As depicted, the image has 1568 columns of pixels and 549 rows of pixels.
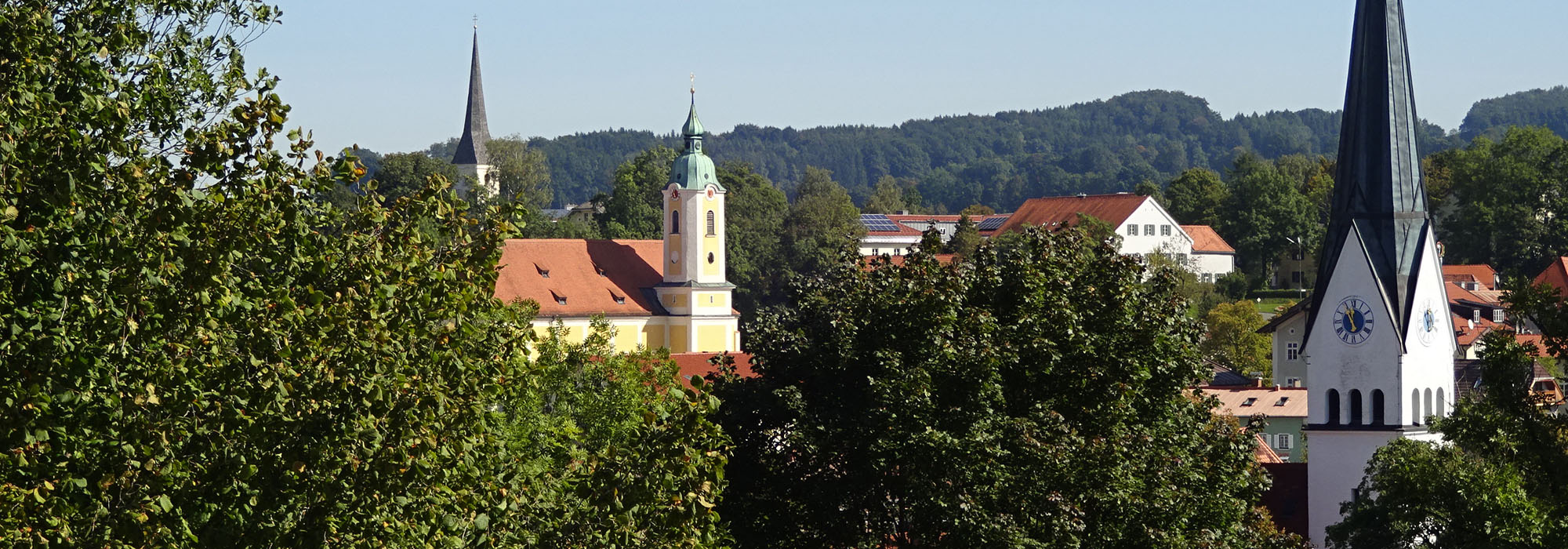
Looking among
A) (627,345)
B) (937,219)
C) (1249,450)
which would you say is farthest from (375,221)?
(937,219)

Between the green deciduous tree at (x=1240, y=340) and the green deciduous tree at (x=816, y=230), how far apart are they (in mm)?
23388

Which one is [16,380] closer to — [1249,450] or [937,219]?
[1249,450]

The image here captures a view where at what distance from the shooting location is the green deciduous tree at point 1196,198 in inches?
5512

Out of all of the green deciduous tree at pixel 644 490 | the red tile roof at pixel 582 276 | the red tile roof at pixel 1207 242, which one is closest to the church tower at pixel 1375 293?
the green deciduous tree at pixel 644 490

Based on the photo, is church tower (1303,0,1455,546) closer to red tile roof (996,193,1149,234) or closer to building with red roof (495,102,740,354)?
building with red roof (495,102,740,354)

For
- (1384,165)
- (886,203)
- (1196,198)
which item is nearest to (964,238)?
(1196,198)

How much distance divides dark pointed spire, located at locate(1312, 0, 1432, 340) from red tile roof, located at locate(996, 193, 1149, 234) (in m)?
80.2

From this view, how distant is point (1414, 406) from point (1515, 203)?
71956 millimetres

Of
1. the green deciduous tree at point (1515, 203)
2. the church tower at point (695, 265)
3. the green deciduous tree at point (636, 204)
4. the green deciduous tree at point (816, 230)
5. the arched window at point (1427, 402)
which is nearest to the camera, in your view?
the arched window at point (1427, 402)

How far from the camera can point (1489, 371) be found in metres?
24.8

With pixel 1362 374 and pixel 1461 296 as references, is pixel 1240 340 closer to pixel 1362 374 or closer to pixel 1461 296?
pixel 1461 296

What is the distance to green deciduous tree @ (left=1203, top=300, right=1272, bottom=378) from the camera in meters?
87.4

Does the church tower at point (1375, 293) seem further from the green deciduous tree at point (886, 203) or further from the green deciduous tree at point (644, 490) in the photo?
the green deciduous tree at point (886, 203)

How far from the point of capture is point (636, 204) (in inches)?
4813
